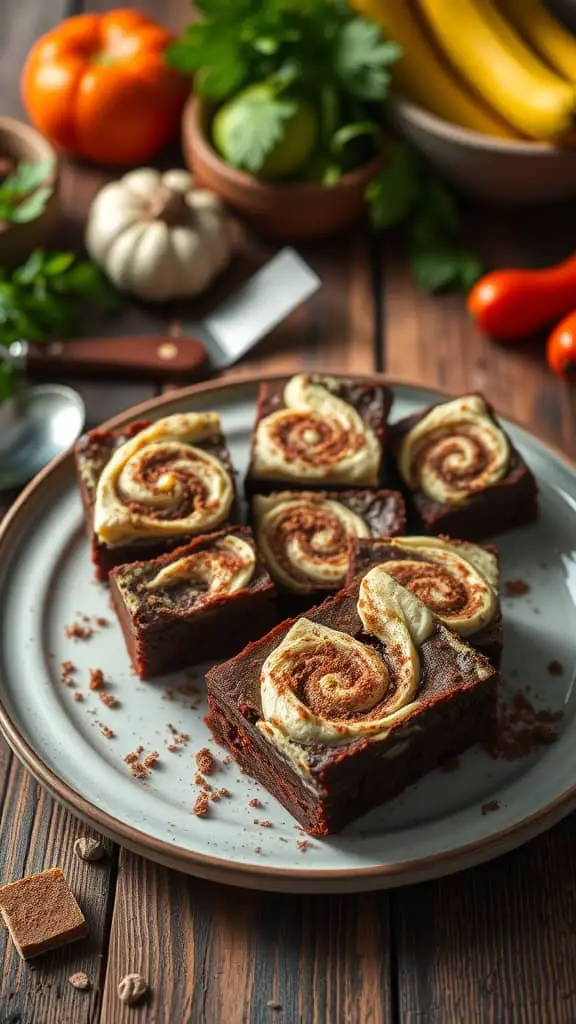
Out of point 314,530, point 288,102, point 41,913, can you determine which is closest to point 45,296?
point 288,102

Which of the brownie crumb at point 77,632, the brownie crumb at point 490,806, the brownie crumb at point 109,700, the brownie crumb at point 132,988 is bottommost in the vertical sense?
the brownie crumb at point 490,806

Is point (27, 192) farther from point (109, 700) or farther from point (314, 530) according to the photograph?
point (109, 700)

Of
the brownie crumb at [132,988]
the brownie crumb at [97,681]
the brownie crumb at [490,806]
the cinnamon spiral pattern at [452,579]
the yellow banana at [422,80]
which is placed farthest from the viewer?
the yellow banana at [422,80]

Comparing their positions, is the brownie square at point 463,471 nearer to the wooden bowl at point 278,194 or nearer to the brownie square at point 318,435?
the brownie square at point 318,435

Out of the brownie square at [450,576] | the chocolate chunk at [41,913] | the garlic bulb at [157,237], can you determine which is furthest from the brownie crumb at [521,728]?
the garlic bulb at [157,237]

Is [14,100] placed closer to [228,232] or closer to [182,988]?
[228,232]

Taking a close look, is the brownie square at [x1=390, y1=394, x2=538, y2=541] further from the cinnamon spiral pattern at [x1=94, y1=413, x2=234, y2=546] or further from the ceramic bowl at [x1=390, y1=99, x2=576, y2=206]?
the ceramic bowl at [x1=390, y1=99, x2=576, y2=206]

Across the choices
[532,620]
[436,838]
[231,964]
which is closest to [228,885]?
[231,964]
